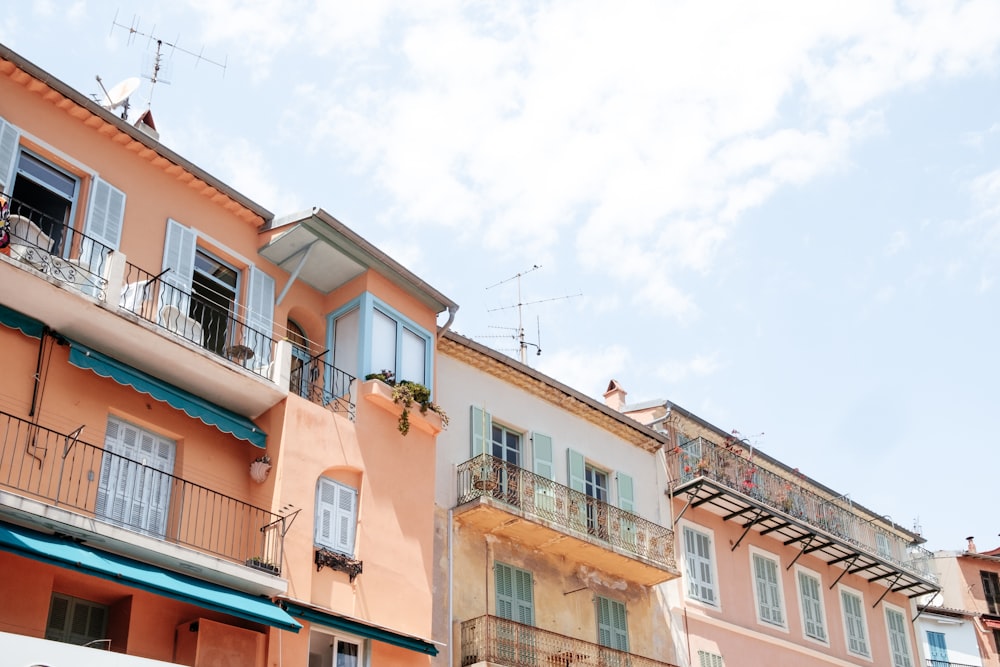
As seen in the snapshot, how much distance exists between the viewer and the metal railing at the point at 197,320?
16.1 metres

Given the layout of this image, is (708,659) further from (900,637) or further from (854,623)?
(900,637)

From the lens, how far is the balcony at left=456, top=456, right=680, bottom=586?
20250 mm

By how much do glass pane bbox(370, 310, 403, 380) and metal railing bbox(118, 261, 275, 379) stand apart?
1.82 metres

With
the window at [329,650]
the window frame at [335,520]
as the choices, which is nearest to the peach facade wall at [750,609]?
the window frame at [335,520]

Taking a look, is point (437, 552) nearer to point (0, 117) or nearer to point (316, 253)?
point (316, 253)

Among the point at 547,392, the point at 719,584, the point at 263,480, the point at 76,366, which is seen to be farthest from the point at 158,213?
the point at 719,584

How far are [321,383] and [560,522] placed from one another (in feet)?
17.8

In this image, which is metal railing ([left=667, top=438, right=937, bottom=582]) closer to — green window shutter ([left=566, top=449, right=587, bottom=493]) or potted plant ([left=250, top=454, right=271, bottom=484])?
green window shutter ([left=566, top=449, right=587, bottom=493])

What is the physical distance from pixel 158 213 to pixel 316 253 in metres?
2.62

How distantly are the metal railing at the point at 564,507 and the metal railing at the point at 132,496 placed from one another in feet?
15.8

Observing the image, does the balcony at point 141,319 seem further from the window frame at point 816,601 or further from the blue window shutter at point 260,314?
the window frame at point 816,601

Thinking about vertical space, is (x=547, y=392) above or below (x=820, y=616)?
above

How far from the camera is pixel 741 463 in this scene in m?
27.5

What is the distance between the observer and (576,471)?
23.2 metres
